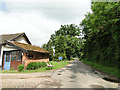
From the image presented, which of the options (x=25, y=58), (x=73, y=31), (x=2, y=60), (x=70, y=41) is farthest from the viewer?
(x=73, y=31)

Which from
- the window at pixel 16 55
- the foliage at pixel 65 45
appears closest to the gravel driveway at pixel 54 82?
the window at pixel 16 55

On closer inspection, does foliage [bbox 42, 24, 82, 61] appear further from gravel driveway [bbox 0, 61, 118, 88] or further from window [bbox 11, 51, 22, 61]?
gravel driveway [bbox 0, 61, 118, 88]

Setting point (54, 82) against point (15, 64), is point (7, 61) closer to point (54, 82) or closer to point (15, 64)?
point (15, 64)

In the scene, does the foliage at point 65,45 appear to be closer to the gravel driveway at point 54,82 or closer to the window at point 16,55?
the window at point 16,55

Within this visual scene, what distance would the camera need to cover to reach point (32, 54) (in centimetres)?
1323

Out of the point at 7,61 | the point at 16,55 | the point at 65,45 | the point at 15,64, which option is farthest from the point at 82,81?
the point at 65,45

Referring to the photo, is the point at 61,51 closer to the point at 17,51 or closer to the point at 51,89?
the point at 17,51

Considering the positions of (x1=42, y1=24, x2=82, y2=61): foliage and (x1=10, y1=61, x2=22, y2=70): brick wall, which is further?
(x1=42, y1=24, x2=82, y2=61): foliage

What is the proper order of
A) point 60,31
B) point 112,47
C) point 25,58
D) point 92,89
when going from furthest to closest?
1. point 60,31
2. point 25,58
3. point 112,47
4. point 92,89

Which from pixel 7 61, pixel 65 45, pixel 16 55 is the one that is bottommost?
pixel 7 61

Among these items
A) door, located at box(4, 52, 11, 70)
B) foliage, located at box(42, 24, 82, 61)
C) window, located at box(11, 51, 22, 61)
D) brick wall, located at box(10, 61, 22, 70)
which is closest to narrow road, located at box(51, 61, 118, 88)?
brick wall, located at box(10, 61, 22, 70)

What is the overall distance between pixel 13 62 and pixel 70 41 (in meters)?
28.3

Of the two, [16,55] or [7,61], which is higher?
[16,55]

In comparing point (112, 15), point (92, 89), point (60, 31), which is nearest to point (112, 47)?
point (112, 15)
